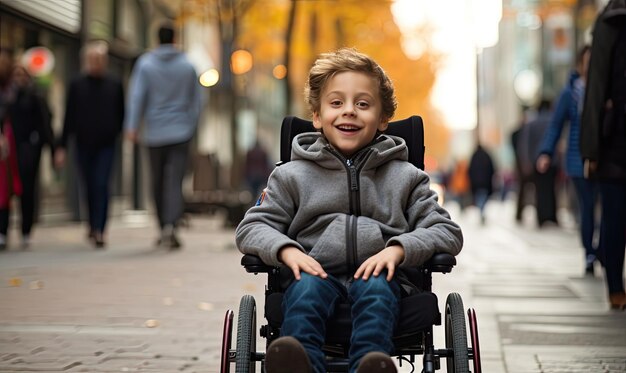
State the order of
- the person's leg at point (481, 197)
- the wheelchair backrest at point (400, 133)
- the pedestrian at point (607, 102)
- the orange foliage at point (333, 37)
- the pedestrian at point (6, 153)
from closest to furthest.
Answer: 1. the wheelchair backrest at point (400, 133)
2. the pedestrian at point (607, 102)
3. the pedestrian at point (6, 153)
4. the person's leg at point (481, 197)
5. the orange foliage at point (333, 37)

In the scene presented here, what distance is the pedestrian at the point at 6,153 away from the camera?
1161 cm

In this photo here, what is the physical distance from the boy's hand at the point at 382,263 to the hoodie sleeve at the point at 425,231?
0.03 meters

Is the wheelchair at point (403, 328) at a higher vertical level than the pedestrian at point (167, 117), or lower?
lower

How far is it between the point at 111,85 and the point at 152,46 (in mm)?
14246

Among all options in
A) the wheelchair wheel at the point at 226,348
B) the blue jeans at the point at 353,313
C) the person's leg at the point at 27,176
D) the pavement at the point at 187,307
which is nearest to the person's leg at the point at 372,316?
the blue jeans at the point at 353,313

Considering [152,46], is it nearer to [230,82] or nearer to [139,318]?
[230,82]

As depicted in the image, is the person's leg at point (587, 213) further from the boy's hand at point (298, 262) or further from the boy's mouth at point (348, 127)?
the boy's hand at point (298, 262)

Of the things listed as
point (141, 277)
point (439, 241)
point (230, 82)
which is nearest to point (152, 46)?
point (230, 82)

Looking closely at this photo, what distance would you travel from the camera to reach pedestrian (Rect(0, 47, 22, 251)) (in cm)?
1161

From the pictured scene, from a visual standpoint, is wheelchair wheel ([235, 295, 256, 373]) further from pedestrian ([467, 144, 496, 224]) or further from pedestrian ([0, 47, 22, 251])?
pedestrian ([467, 144, 496, 224])

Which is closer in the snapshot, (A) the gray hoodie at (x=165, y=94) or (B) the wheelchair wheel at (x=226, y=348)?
(B) the wheelchair wheel at (x=226, y=348)

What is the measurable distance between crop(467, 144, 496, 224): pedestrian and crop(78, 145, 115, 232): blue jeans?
11.3 m

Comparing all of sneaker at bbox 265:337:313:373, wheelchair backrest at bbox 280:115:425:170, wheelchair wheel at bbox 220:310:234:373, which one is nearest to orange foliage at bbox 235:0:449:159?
wheelchair backrest at bbox 280:115:425:170

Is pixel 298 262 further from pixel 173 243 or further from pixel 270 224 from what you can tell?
pixel 173 243
